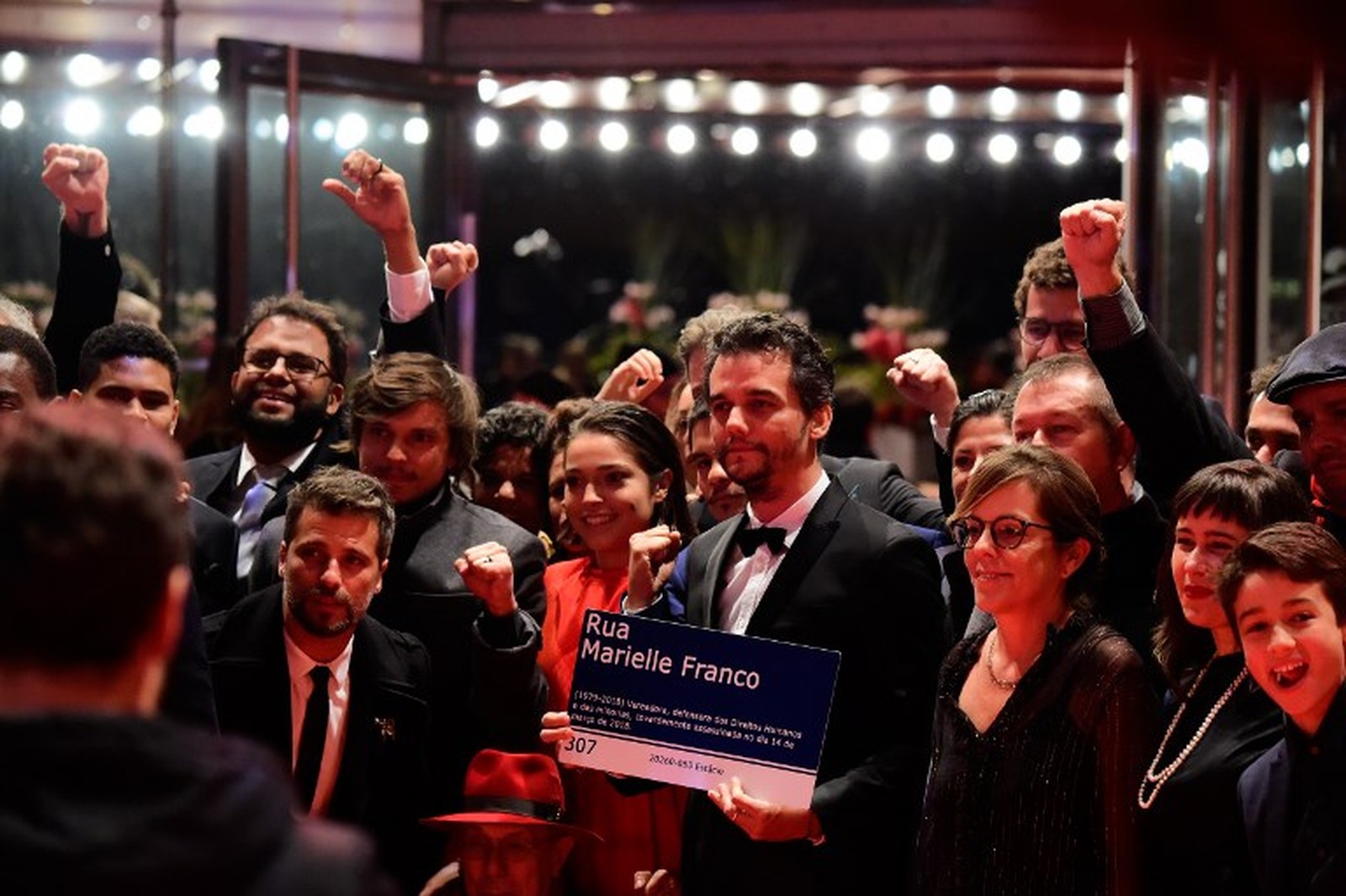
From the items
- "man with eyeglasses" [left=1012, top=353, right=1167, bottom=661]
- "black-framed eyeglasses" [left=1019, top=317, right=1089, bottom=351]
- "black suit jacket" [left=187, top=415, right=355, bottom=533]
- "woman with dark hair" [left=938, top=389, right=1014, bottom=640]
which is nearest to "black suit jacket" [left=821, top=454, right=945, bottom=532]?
"woman with dark hair" [left=938, top=389, right=1014, bottom=640]

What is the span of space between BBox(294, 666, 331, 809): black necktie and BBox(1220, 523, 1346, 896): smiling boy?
1891mm

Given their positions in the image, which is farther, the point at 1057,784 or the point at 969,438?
the point at 969,438

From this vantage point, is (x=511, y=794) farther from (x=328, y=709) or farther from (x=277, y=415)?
(x=277, y=415)

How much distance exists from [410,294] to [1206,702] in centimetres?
252

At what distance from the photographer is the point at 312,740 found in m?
4.17

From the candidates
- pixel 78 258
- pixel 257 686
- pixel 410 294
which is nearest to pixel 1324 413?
pixel 257 686

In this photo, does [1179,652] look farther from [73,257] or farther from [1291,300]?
[1291,300]

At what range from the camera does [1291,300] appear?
6.90 m

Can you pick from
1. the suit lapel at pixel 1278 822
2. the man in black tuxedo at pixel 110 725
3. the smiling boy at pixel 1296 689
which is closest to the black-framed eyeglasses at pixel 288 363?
the smiling boy at pixel 1296 689

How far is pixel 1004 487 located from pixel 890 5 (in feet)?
15.5

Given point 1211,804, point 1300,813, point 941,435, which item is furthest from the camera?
point 941,435

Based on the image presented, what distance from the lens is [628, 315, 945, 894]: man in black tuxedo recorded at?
3.78 m

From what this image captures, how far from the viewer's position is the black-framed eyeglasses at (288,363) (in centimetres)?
522

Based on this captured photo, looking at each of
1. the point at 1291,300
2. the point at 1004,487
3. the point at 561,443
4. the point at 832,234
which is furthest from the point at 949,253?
the point at 1004,487
